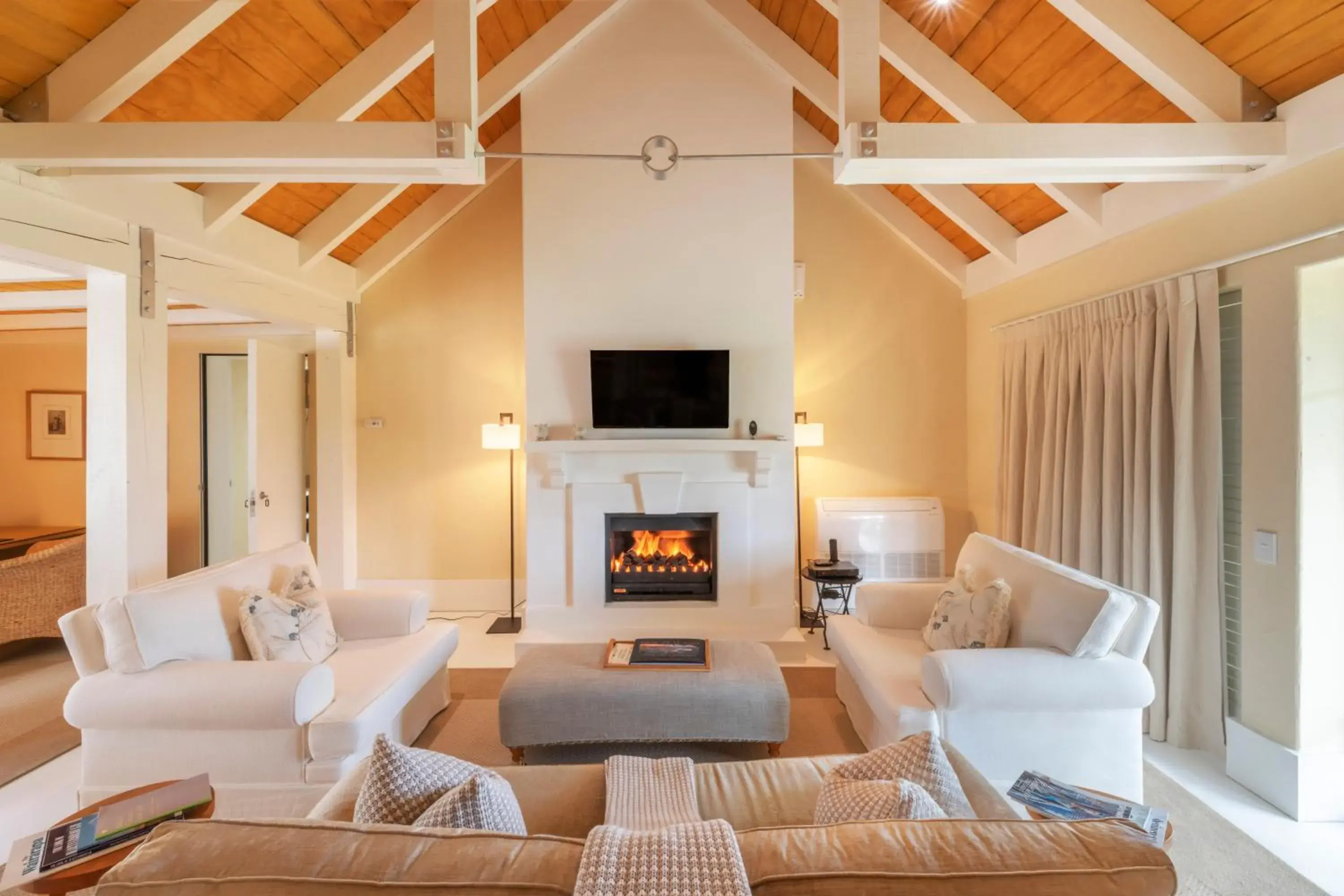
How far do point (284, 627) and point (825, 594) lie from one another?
3406 millimetres

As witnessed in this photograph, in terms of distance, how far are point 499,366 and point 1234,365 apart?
4401 mm

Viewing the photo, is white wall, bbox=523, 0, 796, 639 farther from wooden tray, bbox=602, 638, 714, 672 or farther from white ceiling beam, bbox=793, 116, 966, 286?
wooden tray, bbox=602, 638, 714, 672

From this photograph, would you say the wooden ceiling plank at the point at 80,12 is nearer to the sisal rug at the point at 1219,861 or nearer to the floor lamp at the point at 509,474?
the floor lamp at the point at 509,474

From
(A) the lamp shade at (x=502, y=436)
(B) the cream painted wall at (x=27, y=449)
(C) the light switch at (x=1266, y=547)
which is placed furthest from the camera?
(B) the cream painted wall at (x=27, y=449)

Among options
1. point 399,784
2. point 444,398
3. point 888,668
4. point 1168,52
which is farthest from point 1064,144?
point 444,398

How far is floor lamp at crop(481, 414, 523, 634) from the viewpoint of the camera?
14.7 ft

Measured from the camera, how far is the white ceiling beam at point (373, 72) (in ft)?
10.5

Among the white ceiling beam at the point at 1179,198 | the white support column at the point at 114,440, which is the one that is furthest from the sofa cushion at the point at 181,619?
the white ceiling beam at the point at 1179,198

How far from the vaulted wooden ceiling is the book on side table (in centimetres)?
275

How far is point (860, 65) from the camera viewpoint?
240cm

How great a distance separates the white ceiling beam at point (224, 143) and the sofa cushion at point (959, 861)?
2.42 m

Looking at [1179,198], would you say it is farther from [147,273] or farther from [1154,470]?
[147,273]

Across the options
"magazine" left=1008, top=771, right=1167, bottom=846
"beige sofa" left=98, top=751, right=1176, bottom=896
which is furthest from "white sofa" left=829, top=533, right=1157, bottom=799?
"beige sofa" left=98, top=751, right=1176, bottom=896

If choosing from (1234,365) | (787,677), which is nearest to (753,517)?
(787,677)
